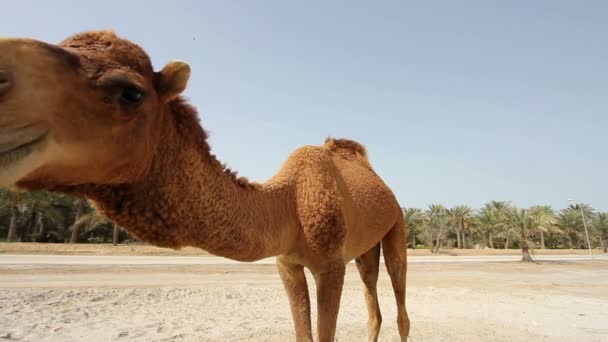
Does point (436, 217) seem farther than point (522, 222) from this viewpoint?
Yes

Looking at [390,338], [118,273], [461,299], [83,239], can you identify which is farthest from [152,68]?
[83,239]

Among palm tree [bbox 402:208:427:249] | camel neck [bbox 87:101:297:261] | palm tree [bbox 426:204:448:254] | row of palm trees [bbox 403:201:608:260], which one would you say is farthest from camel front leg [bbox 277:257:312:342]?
palm tree [bbox 426:204:448:254]

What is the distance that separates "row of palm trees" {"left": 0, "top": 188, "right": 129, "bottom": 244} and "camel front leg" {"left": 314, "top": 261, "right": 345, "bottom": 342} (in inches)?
1148

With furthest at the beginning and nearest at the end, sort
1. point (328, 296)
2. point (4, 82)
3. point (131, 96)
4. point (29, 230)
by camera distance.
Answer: point (29, 230) < point (328, 296) < point (131, 96) < point (4, 82)

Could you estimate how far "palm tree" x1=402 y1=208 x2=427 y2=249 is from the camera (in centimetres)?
4653

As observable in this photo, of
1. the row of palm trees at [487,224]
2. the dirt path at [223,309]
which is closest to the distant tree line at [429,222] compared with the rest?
the row of palm trees at [487,224]

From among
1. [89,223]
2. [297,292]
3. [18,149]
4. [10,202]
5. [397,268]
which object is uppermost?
[10,202]

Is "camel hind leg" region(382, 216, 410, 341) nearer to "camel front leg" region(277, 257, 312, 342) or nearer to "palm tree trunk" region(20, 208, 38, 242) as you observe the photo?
"camel front leg" region(277, 257, 312, 342)

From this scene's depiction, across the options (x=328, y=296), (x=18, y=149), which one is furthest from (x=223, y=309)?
(x=18, y=149)

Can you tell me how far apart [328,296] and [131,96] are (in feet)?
7.83

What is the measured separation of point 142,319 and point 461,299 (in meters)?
9.02

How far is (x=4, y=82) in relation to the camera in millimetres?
1200

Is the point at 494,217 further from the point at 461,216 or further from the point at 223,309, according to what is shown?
the point at 223,309

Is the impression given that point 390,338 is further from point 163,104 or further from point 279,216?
point 163,104
